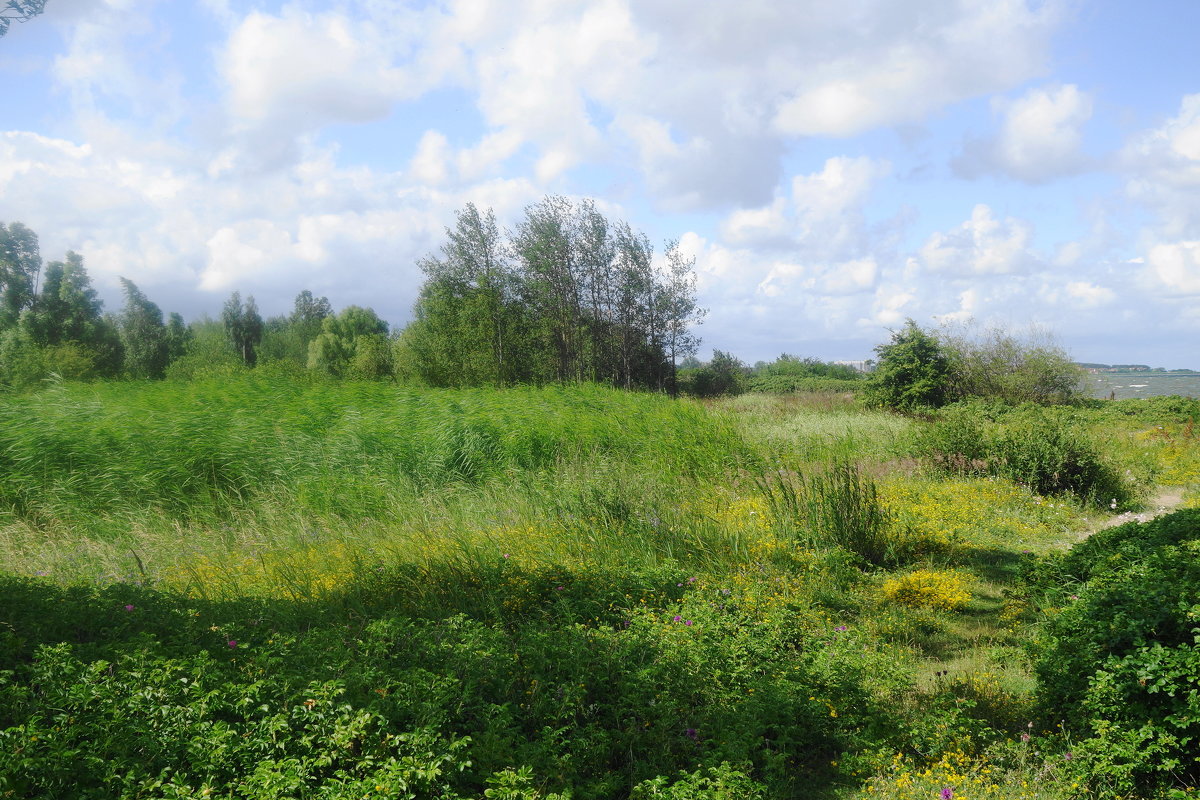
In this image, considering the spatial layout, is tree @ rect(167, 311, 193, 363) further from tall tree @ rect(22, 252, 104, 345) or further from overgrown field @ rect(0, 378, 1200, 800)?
overgrown field @ rect(0, 378, 1200, 800)

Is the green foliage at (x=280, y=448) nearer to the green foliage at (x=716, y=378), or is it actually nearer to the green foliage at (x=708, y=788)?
the green foliage at (x=708, y=788)

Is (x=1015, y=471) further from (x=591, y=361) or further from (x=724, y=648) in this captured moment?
(x=591, y=361)

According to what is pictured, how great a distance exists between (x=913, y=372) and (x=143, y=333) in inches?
1430

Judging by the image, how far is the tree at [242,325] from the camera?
149 ft

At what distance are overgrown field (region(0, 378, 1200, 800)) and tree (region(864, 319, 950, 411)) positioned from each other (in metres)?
9.15

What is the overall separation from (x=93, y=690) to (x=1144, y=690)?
4390 millimetres

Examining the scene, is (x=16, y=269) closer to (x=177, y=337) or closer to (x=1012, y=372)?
(x=177, y=337)

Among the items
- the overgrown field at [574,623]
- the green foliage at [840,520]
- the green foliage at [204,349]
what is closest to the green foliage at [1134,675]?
the overgrown field at [574,623]

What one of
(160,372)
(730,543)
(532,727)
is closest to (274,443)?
(730,543)

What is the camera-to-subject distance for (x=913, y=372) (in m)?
18.6

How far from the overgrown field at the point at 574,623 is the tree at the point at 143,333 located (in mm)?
28090

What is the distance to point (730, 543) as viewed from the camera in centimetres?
583

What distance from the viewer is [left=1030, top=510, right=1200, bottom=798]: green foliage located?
8.86 ft

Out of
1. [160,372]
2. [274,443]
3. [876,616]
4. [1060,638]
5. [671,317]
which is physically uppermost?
[671,317]
